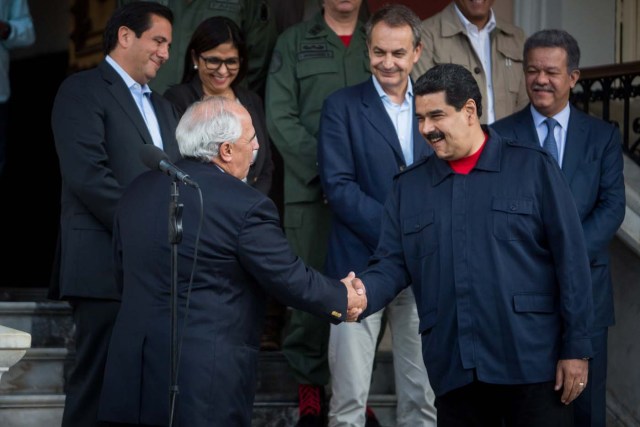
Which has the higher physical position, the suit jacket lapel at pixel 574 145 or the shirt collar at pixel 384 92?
the shirt collar at pixel 384 92

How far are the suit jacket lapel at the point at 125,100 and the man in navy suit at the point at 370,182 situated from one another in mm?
878

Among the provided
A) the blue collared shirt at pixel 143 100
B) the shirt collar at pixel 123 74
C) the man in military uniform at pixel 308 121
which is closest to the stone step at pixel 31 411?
the man in military uniform at pixel 308 121

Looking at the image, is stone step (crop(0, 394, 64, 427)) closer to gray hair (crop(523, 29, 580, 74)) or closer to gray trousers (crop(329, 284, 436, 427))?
gray trousers (crop(329, 284, 436, 427))

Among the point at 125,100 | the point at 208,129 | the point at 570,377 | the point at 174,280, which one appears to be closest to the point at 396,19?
the point at 125,100

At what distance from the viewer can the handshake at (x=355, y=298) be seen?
5613mm

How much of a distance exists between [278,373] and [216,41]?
5.39 feet

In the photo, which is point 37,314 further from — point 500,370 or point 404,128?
point 500,370

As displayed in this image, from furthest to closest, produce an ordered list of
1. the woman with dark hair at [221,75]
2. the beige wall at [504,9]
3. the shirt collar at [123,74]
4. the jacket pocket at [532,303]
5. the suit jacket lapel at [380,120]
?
the beige wall at [504,9] < the woman with dark hair at [221,75] < the suit jacket lapel at [380,120] < the shirt collar at [123,74] < the jacket pocket at [532,303]

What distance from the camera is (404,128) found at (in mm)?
6840

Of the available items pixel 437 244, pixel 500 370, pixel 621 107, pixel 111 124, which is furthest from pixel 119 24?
pixel 621 107

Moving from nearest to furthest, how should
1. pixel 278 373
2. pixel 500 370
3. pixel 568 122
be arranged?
pixel 500 370 → pixel 568 122 → pixel 278 373

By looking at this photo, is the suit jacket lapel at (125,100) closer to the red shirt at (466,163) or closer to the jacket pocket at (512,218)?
the red shirt at (466,163)

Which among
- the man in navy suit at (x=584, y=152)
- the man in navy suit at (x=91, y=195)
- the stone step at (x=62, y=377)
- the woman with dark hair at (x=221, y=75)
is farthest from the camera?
the stone step at (x=62, y=377)

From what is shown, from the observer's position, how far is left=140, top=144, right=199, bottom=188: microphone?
4.89 meters
